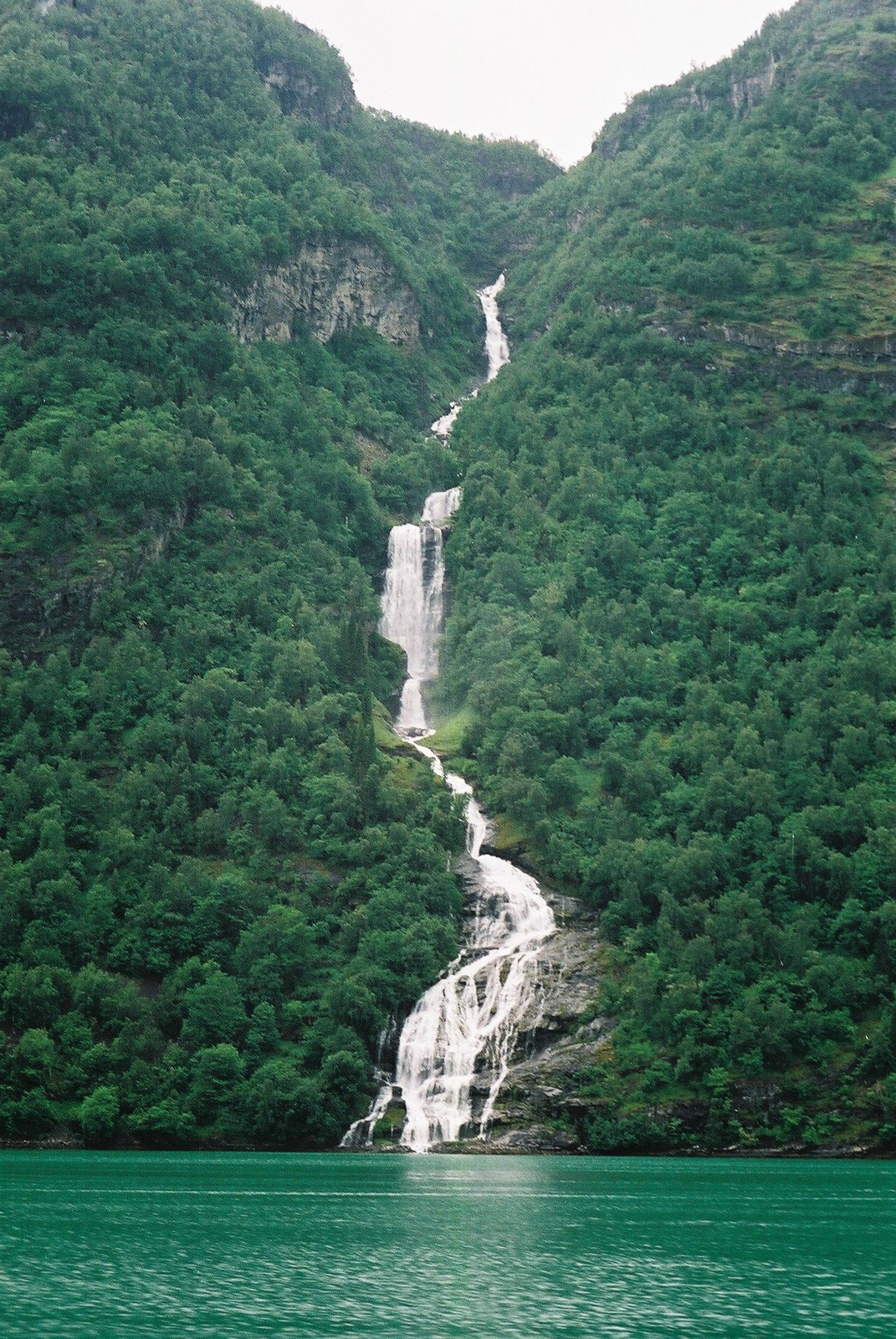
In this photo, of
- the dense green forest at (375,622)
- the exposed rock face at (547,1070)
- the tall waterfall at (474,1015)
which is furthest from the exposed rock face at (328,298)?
the exposed rock face at (547,1070)

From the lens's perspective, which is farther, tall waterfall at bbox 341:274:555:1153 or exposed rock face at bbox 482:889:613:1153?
tall waterfall at bbox 341:274:555:1153

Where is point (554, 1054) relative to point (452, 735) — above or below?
below

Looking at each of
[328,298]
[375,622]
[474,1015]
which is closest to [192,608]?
[375,622]

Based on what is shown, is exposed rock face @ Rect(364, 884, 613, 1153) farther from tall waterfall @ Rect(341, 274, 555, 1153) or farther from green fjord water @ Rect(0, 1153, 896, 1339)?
green fjord water @ Rect(0, 1153, 896, 1339)

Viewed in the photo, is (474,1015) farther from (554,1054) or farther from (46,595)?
(46,595)

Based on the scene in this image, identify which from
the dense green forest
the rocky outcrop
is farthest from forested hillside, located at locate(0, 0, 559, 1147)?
the dense green forest

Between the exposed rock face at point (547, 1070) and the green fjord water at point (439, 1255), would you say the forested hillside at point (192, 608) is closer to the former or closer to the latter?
the exposed rock face at point (547, 1070)
